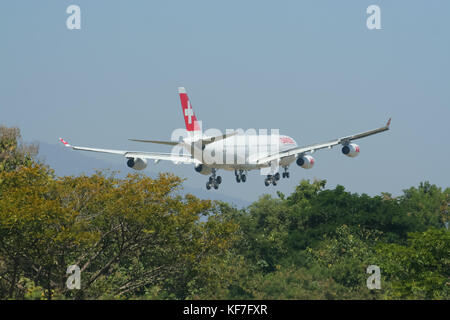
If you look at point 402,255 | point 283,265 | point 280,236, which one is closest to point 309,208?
point 280,236

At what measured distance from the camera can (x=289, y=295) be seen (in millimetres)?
65375

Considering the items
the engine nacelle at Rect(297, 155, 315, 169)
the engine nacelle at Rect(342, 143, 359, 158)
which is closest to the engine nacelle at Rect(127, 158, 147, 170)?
the engine nacelle at Rect(297, 155, 315, 169)

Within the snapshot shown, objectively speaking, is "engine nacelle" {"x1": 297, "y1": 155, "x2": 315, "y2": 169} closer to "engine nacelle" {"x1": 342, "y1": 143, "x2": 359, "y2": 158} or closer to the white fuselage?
the white fuselage

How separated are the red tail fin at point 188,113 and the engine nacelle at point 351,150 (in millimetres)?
16468

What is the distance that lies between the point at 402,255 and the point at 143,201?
29059 millimetres

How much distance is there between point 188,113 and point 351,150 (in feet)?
61.0

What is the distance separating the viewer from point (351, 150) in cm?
7200

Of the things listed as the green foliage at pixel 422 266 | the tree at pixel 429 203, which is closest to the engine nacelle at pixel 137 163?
the green foliage at pixel 422 266

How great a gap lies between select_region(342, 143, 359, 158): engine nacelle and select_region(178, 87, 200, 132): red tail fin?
1647cm

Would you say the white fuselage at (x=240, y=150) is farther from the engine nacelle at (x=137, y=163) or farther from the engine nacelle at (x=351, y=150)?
the engine nacelle at (x=351, y=150)

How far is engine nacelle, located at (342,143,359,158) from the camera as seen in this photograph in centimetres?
7188

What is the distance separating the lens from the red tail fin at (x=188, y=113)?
80.0m
